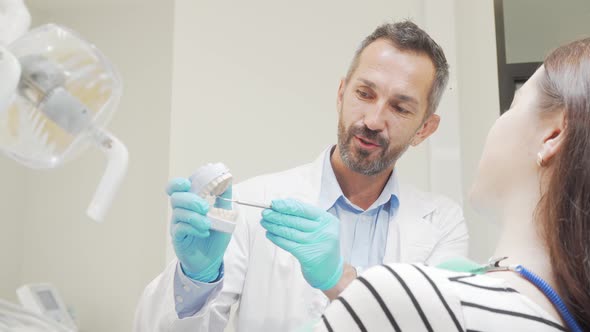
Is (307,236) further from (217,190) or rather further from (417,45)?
(417,45)

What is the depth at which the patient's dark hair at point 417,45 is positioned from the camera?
5.13ft

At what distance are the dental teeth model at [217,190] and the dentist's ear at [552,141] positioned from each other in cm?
61

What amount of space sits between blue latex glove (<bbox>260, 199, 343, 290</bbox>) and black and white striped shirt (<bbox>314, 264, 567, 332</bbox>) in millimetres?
532

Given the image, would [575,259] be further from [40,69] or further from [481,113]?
[481,113]

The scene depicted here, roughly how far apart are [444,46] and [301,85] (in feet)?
1.93

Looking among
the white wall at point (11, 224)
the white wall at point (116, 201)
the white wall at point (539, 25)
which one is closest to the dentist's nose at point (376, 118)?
the white wall at point (539, 25)

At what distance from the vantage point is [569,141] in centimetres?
65

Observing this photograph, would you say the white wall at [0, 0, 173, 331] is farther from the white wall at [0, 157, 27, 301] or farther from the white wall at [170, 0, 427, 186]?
the white wall at [170, 0, 427, 186]

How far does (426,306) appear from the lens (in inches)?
21.4

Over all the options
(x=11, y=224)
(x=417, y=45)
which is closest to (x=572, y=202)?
(x=417, y=45)

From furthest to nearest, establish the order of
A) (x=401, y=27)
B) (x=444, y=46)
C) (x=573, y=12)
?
1. (x=573, y=12)
2. (x=444, y=46)
3. (x=401, y=27)

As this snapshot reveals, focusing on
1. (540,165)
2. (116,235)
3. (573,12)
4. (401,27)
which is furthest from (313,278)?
(573,12)

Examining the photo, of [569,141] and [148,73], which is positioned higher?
[148,73]

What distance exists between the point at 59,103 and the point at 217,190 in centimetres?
51
